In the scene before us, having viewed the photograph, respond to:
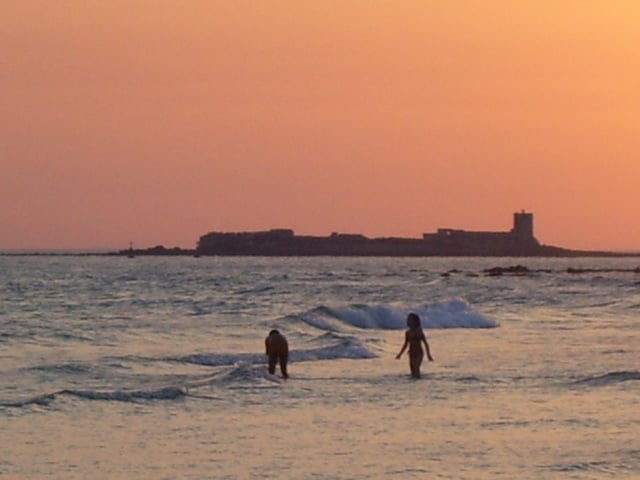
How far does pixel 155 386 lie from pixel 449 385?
203 inches

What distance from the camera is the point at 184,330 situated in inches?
1890

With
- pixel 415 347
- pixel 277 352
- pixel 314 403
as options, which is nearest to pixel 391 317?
pixel 277 352

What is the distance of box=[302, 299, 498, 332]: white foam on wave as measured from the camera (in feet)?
176

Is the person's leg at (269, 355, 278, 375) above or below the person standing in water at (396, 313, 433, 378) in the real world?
below

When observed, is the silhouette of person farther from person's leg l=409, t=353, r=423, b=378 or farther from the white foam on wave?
the white foam on wave

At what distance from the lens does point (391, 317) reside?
5788 cm

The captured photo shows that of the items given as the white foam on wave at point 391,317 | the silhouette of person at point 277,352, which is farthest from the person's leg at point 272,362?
the white foam on wave at point 391,317

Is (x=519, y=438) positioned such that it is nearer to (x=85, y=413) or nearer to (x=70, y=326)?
(x=85, y=413)

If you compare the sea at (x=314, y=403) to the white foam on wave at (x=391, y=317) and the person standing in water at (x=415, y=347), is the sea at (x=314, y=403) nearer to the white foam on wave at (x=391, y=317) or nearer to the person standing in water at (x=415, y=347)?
the person standing in water at (x=415, y=347)

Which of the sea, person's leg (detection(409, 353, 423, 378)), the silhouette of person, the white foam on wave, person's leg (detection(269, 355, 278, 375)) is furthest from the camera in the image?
the white foam on wave

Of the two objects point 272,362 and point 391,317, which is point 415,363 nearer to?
point 272,362

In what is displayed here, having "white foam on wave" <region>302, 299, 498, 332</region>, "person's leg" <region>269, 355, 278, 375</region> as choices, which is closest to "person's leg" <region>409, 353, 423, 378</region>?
"person's leg" <region>269, 355, 278, 375</region>

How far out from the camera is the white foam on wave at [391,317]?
176 ft

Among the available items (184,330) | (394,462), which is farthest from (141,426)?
(184,330)
